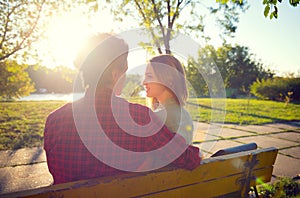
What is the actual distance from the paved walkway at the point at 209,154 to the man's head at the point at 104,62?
234 centimetres

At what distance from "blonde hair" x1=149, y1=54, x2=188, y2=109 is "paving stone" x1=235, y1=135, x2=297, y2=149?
3.92 meters

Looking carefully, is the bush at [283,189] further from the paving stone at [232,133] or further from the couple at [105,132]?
the paving stone at [232,133]

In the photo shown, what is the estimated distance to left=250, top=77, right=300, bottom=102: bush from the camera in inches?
987

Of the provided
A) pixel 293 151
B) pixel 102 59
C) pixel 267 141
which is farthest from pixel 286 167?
pixel 102 59

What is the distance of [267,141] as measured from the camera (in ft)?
20.5

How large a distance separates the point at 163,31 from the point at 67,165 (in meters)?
14.1

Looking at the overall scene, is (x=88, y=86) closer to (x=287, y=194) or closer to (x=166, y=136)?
(x=166, y=136)

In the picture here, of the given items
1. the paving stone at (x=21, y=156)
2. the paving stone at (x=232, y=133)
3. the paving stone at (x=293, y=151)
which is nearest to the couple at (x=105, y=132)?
the paving stone at (x=21, y=156)

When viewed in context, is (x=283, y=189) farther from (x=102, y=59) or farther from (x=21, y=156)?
(x=21, y=156)

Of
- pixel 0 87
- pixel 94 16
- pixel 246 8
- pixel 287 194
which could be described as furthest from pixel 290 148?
pixel 246 8

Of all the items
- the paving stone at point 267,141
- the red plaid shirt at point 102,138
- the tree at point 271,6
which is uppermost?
the tree at point 271,6

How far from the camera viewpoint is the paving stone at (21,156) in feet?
14.0

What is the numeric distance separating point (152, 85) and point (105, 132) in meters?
1.09

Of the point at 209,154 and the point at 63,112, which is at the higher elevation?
the point at 63,112
